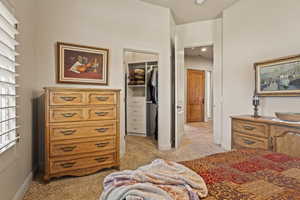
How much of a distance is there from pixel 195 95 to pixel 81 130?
5636 mm

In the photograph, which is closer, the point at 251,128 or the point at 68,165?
the point at 68,165

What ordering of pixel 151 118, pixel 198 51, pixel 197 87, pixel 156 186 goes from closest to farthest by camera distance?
pixel 156 186, pixel 151 118, pixel 198 51, pixel 197 87

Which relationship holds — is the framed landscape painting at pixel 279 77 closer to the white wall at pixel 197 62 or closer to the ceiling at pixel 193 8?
the ceiling at pixel 193 8

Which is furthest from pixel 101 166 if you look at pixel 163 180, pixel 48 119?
pixel 163 180

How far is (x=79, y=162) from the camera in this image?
88.0 inches

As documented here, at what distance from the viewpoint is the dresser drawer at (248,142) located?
2180 mm

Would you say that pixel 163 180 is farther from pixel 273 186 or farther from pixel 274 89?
pixel 274 89

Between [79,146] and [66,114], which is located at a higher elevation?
[66,114]

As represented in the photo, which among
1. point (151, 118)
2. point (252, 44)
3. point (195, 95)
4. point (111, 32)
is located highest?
point (111, 32)

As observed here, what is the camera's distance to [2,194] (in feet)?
4.46

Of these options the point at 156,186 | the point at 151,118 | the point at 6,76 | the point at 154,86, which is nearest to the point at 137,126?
the point at 151,118

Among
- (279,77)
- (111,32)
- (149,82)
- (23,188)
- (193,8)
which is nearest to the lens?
(23,188)

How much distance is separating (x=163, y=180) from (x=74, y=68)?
242cm

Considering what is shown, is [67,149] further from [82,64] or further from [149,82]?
[149,82]
